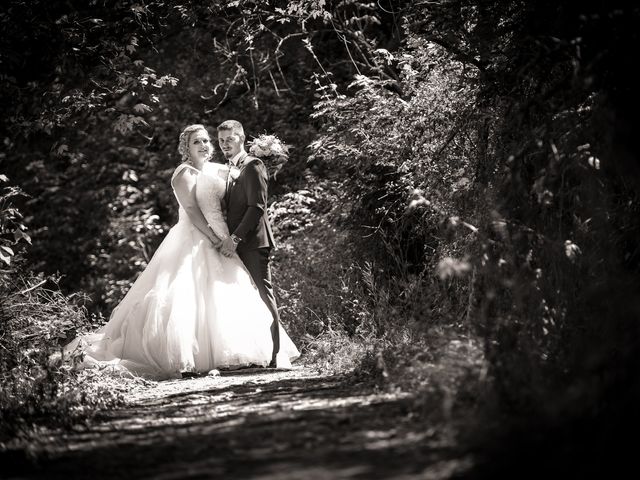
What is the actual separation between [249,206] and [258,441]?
4.18 meters

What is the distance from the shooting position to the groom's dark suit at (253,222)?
8141 mm

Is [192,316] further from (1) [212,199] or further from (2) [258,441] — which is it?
(2) [258,441]

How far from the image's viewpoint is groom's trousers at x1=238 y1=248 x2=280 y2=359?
8.17 m

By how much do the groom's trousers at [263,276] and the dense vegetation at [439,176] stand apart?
47 cm

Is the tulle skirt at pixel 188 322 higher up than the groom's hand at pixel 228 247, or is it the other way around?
the groom's hand at pixel 228 247

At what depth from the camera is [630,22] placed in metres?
4.66

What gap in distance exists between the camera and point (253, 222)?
8148 mm

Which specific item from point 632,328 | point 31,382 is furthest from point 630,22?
point 31,382

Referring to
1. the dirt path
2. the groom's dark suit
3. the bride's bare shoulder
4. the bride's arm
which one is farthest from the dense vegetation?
the bride's arm

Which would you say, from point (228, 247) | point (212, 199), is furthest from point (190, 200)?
point (228, 247)

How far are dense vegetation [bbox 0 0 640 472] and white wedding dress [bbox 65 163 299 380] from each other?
0.53 metres

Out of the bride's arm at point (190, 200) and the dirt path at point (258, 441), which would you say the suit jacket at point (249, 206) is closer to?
the bride's arm at point (190, 200)

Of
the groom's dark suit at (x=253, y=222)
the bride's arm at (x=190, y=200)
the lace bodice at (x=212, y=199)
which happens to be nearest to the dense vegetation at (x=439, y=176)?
the groom's dark suit at (x=253, y=222)

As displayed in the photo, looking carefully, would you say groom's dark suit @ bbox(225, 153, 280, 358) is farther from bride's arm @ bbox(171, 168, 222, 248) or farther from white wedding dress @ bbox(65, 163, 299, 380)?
bride's arm @ bbox(171, 168, 222, 248)
